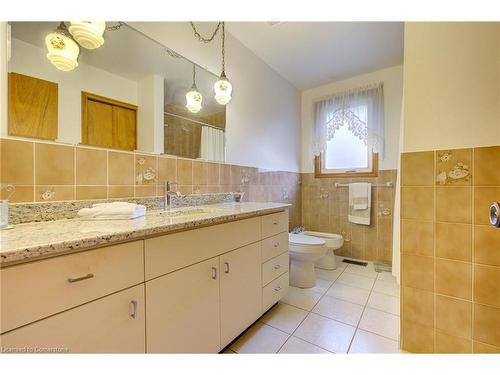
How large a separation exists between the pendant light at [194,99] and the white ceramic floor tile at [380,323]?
196 cm

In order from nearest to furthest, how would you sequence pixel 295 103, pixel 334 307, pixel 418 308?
pixel 418 308 → pixel 334 307 → pixel 295 103

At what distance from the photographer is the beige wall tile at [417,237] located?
3.54ft

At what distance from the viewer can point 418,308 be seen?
1.11 m

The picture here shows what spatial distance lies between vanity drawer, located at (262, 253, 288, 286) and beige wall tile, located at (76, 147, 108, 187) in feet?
3.52

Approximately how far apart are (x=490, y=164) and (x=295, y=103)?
232cm

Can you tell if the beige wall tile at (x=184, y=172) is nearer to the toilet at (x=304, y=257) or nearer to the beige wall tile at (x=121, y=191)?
the beige wall tile at (x=121, y=191)

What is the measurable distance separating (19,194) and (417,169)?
1857mm

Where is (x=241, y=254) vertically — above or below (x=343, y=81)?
below

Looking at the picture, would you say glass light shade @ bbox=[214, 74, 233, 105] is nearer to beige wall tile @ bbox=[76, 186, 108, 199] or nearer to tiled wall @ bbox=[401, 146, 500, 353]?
beige wall tile @ bbox=[76, 186, 108, 199]

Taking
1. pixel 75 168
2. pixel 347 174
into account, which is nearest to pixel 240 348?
pixel 75 168

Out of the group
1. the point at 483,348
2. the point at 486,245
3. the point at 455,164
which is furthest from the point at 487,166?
the point at 483,348

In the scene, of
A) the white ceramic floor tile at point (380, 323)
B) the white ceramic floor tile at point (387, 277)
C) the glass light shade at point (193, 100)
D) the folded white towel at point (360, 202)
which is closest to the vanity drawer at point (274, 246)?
the white ceramic floor tile at point (380, 323)
